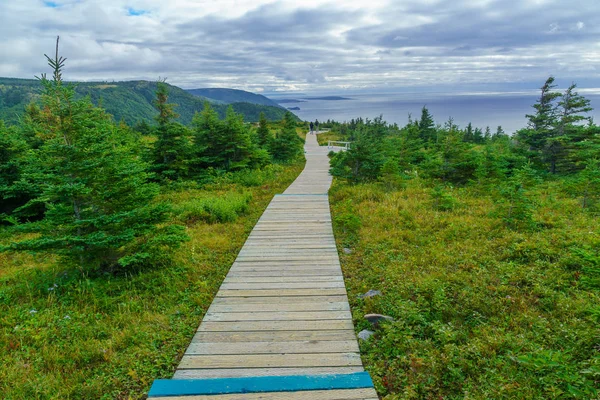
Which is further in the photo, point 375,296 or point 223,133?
point 223,133

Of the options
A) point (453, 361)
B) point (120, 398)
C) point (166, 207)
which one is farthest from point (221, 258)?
point (453, 361)

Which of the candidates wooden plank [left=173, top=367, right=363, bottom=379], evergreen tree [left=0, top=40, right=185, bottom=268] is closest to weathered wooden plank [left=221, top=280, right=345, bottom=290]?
evergreen tree [left=0, top=40, right=185, bottom=268]

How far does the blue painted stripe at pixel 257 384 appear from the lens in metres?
3.21

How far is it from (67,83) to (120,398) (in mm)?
4799

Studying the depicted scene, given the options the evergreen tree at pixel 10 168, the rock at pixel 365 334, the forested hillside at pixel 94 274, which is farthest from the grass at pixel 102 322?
the evergreen tree at pixel 10 168

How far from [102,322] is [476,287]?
17.6 ft

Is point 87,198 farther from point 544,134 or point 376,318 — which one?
point 544,134

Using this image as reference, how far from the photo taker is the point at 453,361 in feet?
11.8

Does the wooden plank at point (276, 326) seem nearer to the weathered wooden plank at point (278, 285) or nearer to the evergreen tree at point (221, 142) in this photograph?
the weathered wooden plank at point (278, 285)

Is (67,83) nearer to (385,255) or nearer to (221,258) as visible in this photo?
(221,258)

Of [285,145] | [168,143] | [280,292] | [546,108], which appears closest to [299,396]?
[280,292]

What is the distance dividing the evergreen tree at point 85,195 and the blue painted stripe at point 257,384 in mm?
2724

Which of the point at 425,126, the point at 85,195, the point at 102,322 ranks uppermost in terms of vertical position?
the point at 425,126

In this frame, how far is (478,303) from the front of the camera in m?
4.63
